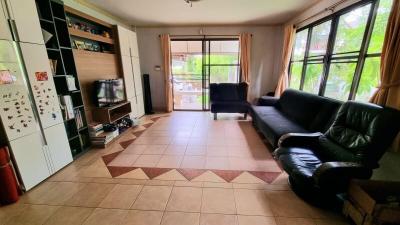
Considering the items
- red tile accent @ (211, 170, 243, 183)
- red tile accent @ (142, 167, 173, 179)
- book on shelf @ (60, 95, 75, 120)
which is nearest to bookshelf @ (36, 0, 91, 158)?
book on shelf @ (60, 95, 75, 120)

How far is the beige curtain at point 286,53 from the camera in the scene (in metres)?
4.31

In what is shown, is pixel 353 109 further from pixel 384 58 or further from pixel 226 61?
pixel 226 61

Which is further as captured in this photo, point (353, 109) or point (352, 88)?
point (352, 88)

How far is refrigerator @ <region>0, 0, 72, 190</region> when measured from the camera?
70.1 inches

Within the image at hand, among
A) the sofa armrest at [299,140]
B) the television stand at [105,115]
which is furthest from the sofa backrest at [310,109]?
the television stand at [105,115]

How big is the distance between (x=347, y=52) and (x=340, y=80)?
437 mm

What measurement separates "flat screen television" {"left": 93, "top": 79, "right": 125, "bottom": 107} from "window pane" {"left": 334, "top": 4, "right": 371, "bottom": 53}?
4.05 m

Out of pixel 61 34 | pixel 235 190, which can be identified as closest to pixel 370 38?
pixel 235 190

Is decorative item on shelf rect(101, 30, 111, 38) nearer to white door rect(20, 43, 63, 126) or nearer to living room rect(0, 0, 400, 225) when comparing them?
living room rect(0, 0, 400, 225)

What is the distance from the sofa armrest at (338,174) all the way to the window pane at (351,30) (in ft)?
6.05

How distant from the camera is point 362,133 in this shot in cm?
175

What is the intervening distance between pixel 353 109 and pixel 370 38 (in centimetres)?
114

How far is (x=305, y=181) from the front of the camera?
162 centimetres

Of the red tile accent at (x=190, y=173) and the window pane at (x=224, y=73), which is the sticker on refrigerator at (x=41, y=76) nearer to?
the red tile accent at (x=190, y=173)
